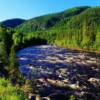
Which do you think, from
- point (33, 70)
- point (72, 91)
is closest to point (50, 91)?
point (72, 91)

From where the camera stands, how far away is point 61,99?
33062mm

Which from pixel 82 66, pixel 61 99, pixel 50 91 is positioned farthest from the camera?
pixel 82 66

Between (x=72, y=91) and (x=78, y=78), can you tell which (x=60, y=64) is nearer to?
(x=78, y=78)

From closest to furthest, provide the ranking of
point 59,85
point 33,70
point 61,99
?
point 61,99
point 59,85
point 33,70

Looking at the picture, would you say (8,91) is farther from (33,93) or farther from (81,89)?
(81,89)

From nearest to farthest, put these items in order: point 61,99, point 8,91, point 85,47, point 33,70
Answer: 1. point 8,91
2. point 61,99
3. point 33,70
4. point 85,47

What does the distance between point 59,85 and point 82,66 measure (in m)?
19.1

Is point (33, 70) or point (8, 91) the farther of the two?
point (33, 70)

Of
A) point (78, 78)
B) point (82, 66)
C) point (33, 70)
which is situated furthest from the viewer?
point (82, 66)

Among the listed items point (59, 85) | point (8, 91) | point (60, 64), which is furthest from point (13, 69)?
point (60, 64)

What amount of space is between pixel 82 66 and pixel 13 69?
20391mm

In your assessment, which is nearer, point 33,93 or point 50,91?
point 33,93

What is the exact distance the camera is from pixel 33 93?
33.1 meters

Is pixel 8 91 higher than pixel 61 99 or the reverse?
higher
